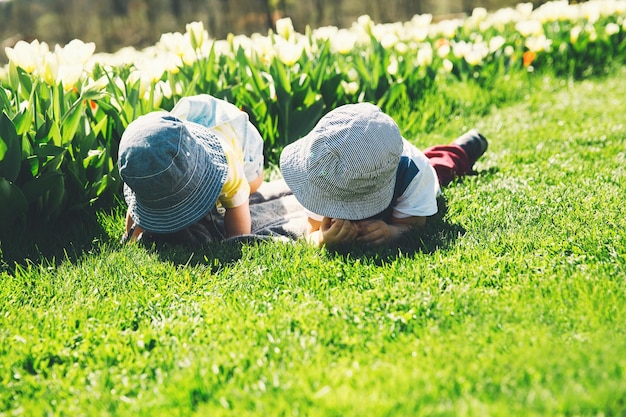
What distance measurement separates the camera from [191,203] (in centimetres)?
261

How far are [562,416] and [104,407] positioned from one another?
3.78ft

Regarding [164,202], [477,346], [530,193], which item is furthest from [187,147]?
[530,193]

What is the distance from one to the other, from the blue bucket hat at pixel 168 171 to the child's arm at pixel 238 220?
22 cm

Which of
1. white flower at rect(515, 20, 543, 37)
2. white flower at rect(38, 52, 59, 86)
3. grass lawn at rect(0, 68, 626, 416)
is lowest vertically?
grass lawn at rect(0, 68, 626, 416)

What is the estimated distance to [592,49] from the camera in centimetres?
589

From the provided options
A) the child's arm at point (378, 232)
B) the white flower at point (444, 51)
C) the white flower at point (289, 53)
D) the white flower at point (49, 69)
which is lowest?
the child's arm at point (378, 232)

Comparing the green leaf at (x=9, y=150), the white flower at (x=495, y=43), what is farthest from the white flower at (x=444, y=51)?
the green leaf at (x=9, y=150)

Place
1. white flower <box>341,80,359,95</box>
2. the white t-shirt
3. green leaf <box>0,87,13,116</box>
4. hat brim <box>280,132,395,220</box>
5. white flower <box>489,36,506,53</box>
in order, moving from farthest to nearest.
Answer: white flower <box>489,36,506,53</box> < white flower <box>341,80,359,95</box> < green leaf <box>0,87,13,116</box> < the white t-shirt < hat brim <box>280,132,395,220</box>

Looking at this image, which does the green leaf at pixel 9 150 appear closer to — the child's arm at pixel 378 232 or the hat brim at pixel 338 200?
the hat brim at pixel 338 200

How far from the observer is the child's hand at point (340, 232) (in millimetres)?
2619

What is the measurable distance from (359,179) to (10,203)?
4.68 feet

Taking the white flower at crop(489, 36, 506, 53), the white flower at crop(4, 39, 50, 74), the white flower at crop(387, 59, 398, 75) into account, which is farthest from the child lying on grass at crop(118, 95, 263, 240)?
the white flower at crop(489, 36, 506, 53)

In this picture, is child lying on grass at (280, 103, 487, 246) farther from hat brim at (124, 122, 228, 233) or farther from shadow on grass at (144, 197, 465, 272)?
hat brim at (124, 122, 228, 233)

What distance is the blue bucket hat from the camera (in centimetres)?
243
